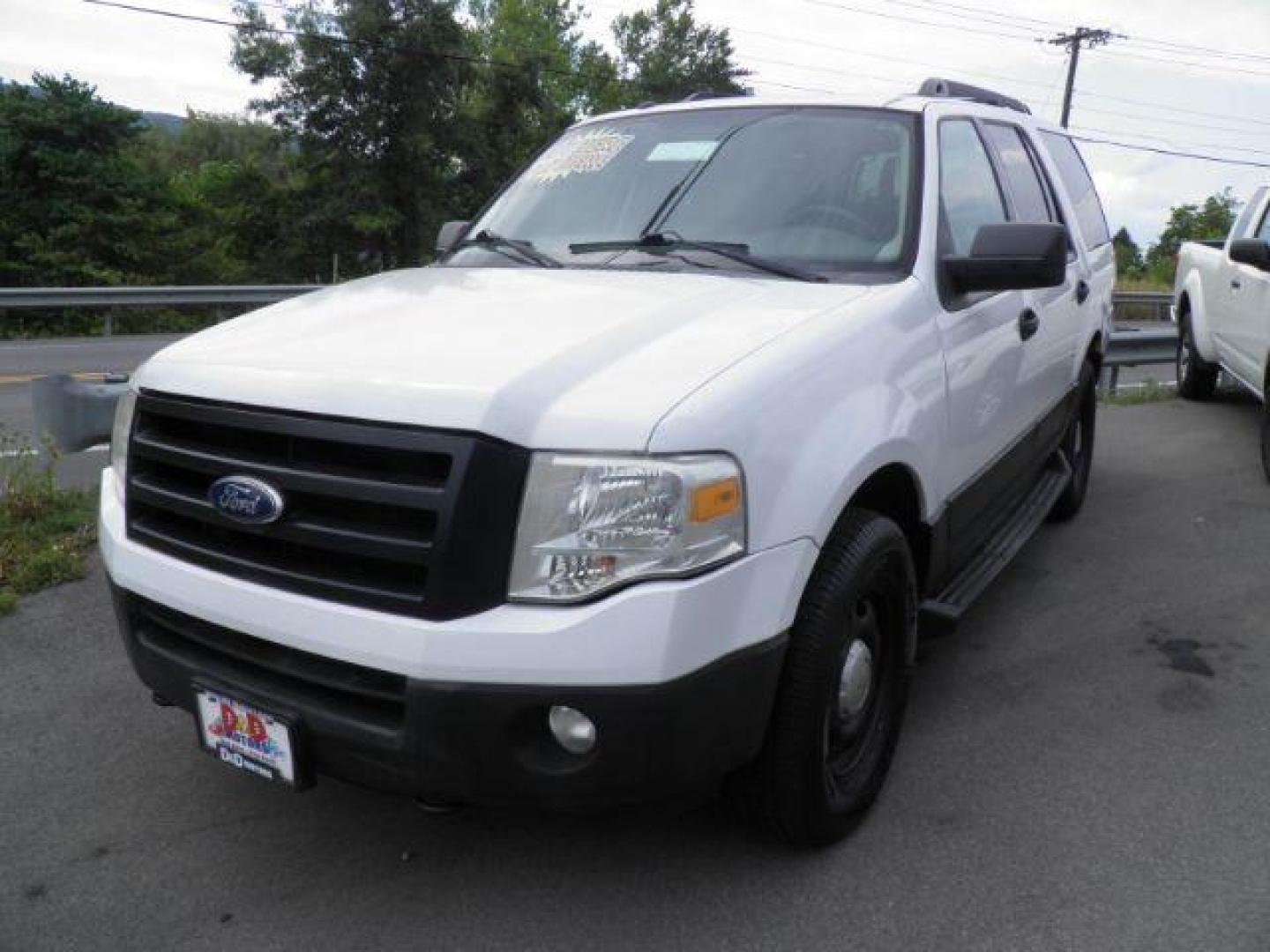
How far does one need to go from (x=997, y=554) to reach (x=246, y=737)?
8.63 feet

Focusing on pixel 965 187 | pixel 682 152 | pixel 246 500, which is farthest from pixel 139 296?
pixel 246 500

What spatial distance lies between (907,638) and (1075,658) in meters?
1.34

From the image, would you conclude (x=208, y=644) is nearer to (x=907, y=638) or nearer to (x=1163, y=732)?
(x=907, y=638)

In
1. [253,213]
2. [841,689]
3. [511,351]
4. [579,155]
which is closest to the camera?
[511,351]

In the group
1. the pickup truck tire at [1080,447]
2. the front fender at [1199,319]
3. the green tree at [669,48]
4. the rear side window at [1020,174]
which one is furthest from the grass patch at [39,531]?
the green tree at [669,48]

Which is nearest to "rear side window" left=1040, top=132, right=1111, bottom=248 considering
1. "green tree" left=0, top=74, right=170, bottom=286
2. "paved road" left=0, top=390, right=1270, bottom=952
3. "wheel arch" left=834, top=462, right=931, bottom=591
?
"paved road" left=0, top=390, right=1270, bottom=952

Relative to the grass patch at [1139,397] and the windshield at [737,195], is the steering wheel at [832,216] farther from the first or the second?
the grass patch at [1139,397]

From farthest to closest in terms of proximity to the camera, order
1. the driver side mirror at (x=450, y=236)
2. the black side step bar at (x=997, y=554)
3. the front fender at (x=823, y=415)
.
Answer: the driver side mirror at (x=450, y=236)
the black side step bar at (x=997, y=554)
the front fender at (x=823, y=415)

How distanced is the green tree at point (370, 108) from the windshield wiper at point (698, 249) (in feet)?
93.1

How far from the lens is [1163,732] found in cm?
332

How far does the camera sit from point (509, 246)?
3582mm

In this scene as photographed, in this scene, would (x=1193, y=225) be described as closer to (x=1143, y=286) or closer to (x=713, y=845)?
(x=1143, y=286)

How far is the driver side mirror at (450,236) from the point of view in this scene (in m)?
3.93

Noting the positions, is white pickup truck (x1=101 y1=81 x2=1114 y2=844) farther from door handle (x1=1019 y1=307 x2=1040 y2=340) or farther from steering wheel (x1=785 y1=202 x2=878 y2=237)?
door handle (x1=1019 y1=307 x2=1040 y2=340)
